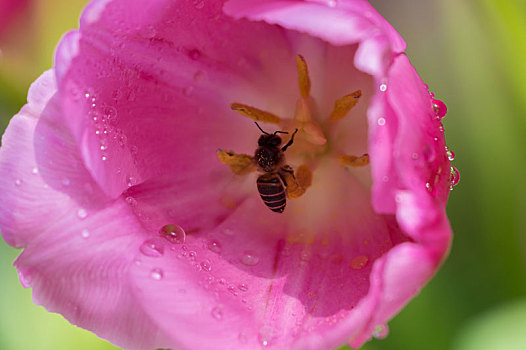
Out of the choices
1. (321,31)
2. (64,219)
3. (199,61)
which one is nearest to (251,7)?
(321,31)

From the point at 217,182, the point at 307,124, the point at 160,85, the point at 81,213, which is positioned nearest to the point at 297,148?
the point at 307,124

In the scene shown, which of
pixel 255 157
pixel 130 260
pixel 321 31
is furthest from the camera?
pixel 255 157

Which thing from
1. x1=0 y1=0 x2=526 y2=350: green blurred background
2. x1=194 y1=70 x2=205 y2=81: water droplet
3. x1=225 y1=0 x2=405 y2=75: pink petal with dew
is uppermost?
x1=225 y1=0 x2=405 y2=75: pink petal with dew

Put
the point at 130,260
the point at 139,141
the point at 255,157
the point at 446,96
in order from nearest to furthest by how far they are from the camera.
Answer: the point at 130,260 → the point at 139,141 → the point at 255,157 → the point at 446,96

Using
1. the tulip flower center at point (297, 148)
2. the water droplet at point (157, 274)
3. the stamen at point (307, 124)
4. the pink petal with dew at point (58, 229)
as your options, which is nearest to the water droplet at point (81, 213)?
the pink petal with dew at point (58, 229)

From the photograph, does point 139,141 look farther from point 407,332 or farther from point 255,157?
point 407,332

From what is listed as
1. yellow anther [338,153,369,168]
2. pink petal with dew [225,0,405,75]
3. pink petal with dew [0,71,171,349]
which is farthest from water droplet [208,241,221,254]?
pink petal with dew [225,0,405,75]

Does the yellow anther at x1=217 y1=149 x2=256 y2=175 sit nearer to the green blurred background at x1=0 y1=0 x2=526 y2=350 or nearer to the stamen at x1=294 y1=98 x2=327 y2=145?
the stamen at x1=294 y1=98 x2=327 y2=145
